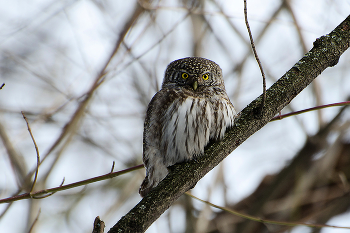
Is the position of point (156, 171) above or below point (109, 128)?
below

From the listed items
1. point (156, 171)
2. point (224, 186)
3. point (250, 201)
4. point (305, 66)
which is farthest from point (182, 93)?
point (250, 201)

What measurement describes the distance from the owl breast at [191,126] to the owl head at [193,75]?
1.41 feet

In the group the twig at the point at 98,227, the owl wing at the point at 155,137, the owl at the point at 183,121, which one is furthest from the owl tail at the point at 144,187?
the twig at the point at 98,227

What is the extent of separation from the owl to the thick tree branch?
34 centimetres

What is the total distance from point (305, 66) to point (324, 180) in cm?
454

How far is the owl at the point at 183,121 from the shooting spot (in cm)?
326

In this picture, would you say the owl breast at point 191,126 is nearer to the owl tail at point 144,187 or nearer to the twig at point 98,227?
the owl tail at point 144,187

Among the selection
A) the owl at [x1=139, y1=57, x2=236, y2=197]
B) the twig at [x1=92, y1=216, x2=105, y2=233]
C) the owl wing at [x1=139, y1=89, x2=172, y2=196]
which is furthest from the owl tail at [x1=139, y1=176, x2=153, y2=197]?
the twig at [x1=92, y1=216, x2=105, y2=233]

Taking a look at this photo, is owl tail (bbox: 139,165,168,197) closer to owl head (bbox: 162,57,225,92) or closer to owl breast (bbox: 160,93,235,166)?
owl breast (bbox: 160,93,235,166)

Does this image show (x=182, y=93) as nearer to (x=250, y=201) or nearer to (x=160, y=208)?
(x=160, y=208)

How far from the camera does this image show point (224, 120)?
321cm

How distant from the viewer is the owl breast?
322 cm

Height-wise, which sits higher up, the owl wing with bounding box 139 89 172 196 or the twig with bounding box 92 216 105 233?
the owl wing with bounding box 139 89 172 196

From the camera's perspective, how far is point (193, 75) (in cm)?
406
